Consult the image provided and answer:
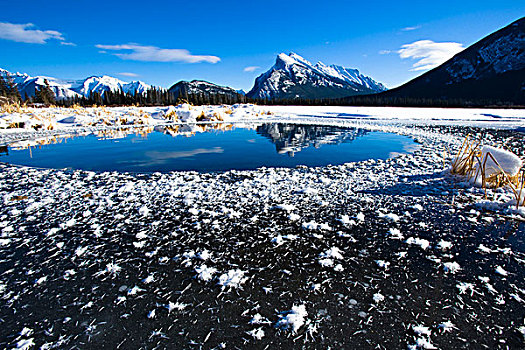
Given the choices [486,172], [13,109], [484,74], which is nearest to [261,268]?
[486,172]

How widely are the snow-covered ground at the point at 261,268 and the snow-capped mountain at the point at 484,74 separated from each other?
182567mm

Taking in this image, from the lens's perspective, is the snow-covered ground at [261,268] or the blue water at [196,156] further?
the blue water at [196,156]

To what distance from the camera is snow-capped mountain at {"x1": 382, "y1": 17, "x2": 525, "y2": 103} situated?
476 feet

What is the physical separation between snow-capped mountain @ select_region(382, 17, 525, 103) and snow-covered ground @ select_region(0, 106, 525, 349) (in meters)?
183

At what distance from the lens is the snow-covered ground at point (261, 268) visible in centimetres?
205

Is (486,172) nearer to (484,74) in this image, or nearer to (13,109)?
(13,109)

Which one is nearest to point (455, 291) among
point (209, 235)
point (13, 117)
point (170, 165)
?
point (209, 235)

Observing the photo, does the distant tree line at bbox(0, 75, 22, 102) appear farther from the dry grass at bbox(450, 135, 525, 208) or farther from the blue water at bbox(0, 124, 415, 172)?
the dry grass at bbox(450, 135, 525, 208)

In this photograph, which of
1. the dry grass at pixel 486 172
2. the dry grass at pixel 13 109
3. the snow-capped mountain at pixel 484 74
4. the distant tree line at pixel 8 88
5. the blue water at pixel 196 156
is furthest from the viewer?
the snow-capped mountain at pixel 484 74

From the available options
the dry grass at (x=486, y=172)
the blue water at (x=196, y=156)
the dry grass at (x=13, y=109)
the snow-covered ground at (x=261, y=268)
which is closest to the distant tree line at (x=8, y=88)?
the dry grass at (x=13, y=109)

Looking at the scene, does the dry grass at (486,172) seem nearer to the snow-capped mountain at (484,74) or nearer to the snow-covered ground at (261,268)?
the snow-covered ground at (261,268)

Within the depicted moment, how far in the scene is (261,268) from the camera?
2850 millimetres

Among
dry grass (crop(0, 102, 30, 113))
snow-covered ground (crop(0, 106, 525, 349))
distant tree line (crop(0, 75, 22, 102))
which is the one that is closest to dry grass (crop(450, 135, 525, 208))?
snow-covered ground (crop(0, 106, 525, 349))

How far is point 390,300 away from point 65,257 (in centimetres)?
371
